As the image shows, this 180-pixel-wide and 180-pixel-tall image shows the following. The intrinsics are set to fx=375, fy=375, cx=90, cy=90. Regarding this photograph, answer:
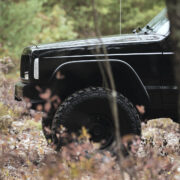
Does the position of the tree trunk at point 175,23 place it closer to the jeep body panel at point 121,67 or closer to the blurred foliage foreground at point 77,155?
the blurred foliage foreground at point 77,155

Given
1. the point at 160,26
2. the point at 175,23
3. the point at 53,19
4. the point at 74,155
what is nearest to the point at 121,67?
the point at 160,26

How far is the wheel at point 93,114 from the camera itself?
407 centimetres

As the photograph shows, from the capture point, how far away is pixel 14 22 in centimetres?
1198

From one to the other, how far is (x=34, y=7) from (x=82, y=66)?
8.31 m

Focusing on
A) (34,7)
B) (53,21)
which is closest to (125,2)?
(53,21)

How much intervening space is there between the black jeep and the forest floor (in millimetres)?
300

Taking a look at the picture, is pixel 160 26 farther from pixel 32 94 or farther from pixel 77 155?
pixel 77 155

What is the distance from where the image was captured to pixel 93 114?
412cm

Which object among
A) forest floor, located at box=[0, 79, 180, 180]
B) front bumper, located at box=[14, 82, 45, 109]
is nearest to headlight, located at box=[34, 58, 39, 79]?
front bumper, located at box=[14, 82, 45, 109]

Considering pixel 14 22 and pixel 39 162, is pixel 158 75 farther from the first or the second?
pixel 14 22

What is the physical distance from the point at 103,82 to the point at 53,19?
43.4 feet

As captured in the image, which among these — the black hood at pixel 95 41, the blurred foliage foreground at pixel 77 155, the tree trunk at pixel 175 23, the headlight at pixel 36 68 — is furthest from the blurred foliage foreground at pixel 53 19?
the tree trunk at pixel 175 23

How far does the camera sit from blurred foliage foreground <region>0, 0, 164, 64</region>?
11.9 m

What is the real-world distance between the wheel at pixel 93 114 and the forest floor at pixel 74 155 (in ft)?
0.67
